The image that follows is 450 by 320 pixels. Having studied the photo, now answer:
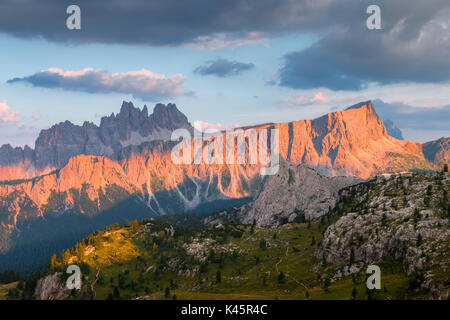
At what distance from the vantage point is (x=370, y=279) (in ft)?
558

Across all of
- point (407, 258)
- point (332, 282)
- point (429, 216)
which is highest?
point (429, 216)

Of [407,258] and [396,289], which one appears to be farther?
[407,258]
